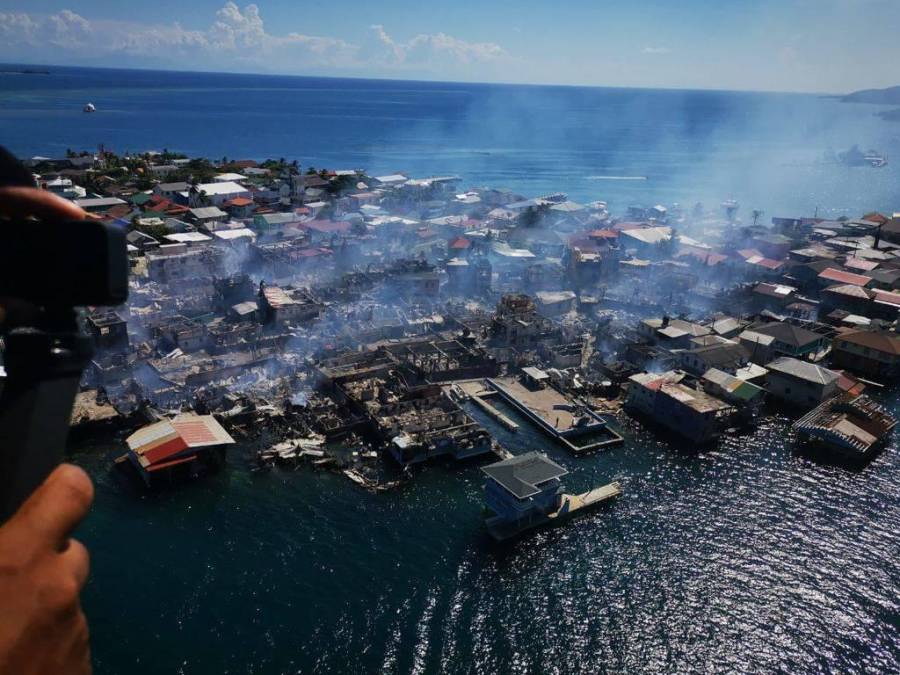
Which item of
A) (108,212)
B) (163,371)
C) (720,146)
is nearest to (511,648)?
(163,371)

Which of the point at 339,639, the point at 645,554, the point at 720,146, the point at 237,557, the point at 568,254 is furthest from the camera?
the point at 720,146

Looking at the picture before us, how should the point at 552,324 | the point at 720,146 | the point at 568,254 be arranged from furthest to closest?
the point at 720,146 < the point at 568,254 < the point at 552,324

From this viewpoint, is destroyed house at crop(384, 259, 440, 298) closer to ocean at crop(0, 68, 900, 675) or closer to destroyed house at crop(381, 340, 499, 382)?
destroyed house at crop(381, 340, 499, 382)

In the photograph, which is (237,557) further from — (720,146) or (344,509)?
(720,146)

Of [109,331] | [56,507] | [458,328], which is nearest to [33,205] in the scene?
[56,507]

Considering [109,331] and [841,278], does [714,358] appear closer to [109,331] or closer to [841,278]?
[841,278]

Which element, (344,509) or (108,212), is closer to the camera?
(344,509)

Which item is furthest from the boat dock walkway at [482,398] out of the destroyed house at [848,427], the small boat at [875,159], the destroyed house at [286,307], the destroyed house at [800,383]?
the small boat at [875,159]
